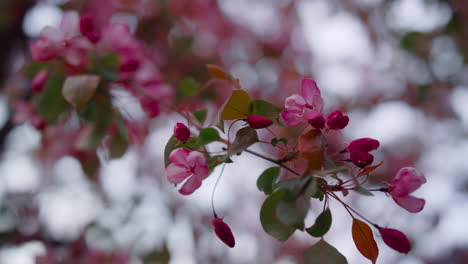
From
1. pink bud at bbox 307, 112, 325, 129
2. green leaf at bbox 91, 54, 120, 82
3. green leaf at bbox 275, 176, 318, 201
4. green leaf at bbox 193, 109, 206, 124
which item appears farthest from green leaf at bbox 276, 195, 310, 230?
green leaf at bbox 91, 54, 120, 82

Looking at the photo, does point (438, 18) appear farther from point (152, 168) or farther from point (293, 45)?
point (152, 168)

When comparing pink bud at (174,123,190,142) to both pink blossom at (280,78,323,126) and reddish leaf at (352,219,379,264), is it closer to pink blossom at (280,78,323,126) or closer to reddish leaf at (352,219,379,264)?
pink blossom at (280,78,323,126)

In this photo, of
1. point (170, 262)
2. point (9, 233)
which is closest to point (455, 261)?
point (170, 262)

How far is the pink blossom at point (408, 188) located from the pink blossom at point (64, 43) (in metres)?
0.79

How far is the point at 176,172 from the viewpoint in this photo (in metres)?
0.67

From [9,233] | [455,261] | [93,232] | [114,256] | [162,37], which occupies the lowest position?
[455,261]

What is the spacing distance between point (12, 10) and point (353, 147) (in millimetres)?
1941

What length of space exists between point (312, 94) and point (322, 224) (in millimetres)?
206

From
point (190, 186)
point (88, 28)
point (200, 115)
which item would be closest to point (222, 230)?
point (190, 186)

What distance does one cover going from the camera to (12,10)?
1.99 m

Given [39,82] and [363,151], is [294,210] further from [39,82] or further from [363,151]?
[39,82]

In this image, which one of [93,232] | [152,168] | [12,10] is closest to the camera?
[93,232]

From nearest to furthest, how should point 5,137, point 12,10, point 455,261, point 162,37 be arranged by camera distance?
1. point 5,137
2. point 12,10
3. point 162,37
4. point 455,261

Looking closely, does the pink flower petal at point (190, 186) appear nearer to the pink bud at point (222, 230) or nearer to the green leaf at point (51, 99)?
the pink bud at point (222, 230)
